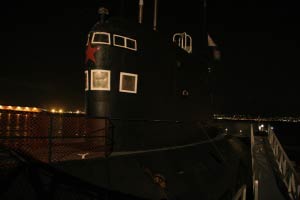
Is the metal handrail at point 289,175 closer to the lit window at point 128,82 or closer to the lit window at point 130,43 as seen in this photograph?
the lit window at point 128,82

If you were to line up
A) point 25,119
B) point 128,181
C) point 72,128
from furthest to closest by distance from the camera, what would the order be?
point 25,119
point 72,128
point 128,181

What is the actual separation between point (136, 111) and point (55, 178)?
3814mm

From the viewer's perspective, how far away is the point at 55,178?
503cm

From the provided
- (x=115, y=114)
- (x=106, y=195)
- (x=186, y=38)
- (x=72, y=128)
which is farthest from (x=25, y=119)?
(x=186, y=38)

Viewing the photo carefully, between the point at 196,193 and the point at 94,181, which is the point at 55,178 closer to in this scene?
the point at 94,181

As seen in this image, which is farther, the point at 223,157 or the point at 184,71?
the point at 223,157

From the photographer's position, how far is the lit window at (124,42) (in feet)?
26.9

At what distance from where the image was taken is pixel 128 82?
831 cm

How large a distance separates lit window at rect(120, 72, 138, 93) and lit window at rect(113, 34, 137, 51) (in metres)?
0.81

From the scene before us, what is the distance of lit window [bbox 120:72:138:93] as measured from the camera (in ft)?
26.9

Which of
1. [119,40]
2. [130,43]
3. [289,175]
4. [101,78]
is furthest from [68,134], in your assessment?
[289,175]

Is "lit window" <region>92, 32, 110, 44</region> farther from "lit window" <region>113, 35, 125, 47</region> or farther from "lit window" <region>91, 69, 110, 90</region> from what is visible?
"lit window" <region>91, 69, 110, 90</region>

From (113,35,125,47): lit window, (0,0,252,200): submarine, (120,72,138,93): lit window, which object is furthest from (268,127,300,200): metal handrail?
(113,35,125,47): lit window

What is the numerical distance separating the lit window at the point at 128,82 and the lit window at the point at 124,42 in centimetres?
81
